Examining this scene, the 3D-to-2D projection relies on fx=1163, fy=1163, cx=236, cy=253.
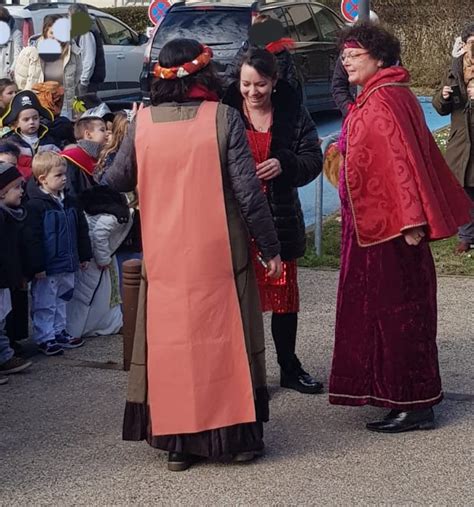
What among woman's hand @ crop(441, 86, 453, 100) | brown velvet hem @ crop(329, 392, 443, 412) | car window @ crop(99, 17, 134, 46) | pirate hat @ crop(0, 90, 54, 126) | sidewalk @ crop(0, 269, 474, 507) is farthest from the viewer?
car window @ crop(99, 17, 134, 46)

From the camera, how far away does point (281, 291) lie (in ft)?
19.6

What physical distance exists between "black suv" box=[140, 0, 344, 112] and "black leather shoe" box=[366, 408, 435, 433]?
11.6m

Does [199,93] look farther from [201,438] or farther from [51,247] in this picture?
[51,247]

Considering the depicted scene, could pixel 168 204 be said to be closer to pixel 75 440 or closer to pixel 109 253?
pixel 75 440

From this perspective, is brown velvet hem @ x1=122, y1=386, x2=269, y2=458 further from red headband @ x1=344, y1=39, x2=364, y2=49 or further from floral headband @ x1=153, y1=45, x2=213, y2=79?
red headband @ x1=344, y1=39, x2=364, y2=49

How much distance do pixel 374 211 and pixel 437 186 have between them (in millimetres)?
313

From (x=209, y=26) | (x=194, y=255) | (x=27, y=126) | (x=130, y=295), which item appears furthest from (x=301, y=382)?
(x=209, y=26)

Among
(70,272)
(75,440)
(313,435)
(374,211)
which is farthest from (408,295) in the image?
(70,272)

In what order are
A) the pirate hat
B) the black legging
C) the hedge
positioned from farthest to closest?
the hedge → the pirate hat → the black legging

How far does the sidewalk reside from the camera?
15.6 ft

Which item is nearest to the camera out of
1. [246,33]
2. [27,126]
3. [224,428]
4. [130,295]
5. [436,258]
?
[224,428]

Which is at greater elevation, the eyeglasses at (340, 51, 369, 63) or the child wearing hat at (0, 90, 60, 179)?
the eyeglasses at (340, 51, 369, 63)

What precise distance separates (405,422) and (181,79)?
→ 1935 mm

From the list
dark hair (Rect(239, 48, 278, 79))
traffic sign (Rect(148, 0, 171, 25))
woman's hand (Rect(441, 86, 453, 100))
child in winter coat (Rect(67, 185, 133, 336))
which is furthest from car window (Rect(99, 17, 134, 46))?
dark hair (Rect(239, 48, 278, 79))
